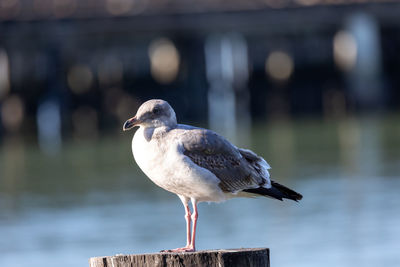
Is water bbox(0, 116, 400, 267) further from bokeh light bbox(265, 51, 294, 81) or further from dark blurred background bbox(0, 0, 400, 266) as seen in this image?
bokeh light bbox(265, 51, 294, 81)

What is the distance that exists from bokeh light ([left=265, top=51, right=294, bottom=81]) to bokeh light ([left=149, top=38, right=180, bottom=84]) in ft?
11.5

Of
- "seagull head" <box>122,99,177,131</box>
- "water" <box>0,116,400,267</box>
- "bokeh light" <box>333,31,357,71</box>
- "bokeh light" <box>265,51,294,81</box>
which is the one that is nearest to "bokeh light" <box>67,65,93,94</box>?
"water" <box>0,116,400,267</box>

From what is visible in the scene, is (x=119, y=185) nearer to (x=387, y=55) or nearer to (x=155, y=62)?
(x=155, y=62)

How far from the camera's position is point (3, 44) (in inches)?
1313

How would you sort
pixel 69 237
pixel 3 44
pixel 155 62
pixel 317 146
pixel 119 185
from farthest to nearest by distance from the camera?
1. pixel 155 62
2. pixel 3 44
3. pixel 317 146
4. pixel 119 185
5. pixel 69 237

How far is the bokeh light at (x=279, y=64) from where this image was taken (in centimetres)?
3731

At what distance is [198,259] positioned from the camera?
5.27 metres

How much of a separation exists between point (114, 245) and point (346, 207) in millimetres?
4781

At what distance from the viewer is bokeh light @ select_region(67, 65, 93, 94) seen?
35.0m

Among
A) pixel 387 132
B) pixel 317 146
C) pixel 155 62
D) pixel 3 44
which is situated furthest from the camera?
pixel 155 62

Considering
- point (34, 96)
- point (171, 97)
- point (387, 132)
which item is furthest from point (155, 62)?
point (387, 132)

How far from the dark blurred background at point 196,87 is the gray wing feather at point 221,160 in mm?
13114

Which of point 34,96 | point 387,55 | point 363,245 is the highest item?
point 387,55

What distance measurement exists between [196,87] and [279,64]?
4251mm
